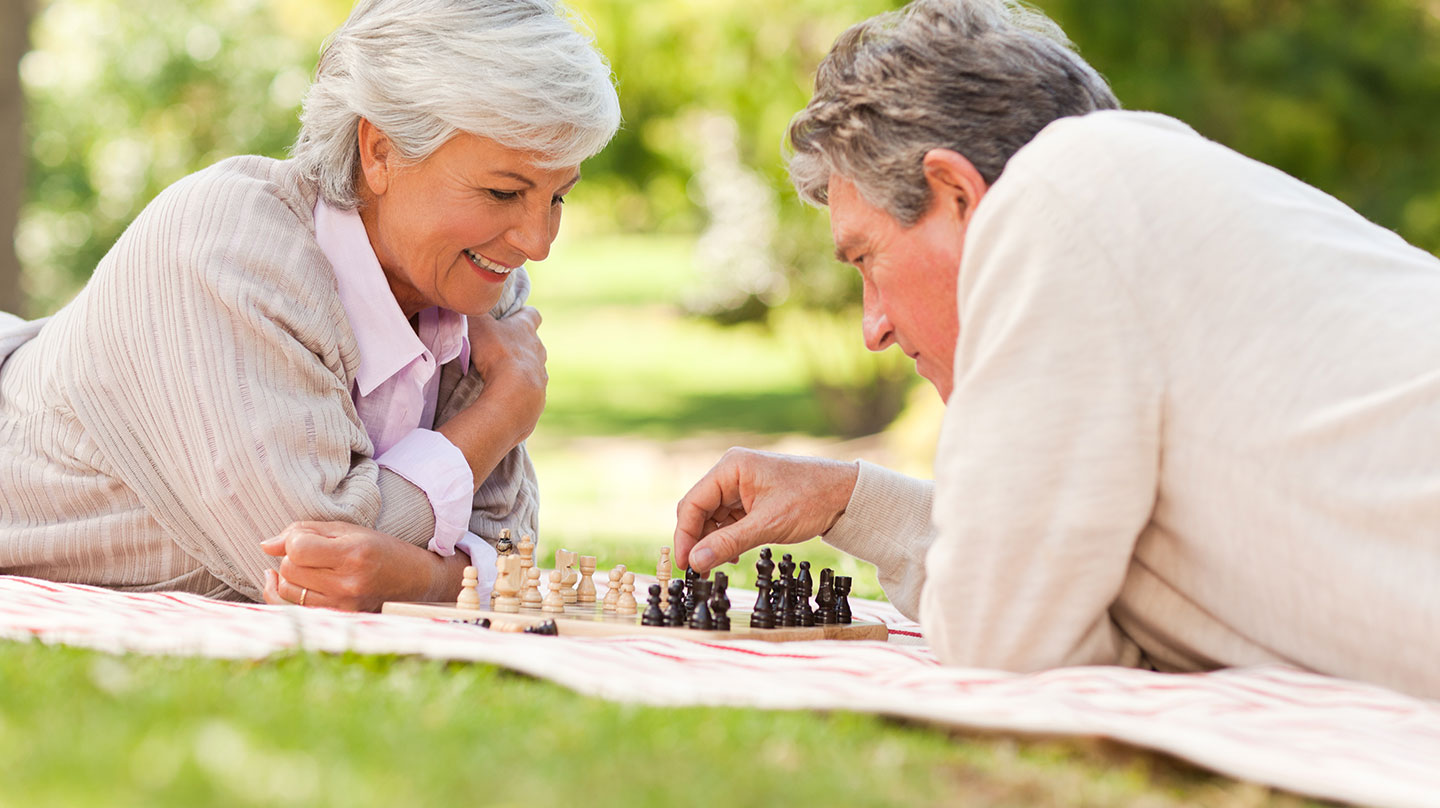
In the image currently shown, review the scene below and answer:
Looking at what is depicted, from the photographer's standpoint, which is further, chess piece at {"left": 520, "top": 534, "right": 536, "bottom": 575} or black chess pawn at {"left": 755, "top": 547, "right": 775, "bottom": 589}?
chess piece at {"left": 520, "top": 534, "right": 536, "bottom": 575}

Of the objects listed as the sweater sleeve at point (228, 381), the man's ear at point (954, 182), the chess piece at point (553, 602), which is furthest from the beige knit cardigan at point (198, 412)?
the man's ear at point (954, 182)

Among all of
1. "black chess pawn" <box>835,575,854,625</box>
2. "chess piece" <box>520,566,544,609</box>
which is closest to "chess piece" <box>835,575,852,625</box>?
"black chess pawn" <box>835,575,854,625</box>

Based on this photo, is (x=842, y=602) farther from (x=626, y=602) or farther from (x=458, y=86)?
(x=458, y=86)

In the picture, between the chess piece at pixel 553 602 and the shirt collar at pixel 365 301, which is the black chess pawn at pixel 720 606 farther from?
the shirt collar at pixel 365 301

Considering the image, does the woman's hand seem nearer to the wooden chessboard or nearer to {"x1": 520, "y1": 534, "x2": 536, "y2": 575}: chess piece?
{"x1": 520, "y1": 534, "x2": 536, "y2": 575}: chess piece

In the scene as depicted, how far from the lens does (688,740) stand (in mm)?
2201

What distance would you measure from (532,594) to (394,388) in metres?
0.81

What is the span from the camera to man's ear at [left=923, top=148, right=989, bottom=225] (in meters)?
3.12

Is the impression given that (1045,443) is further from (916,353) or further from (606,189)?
(606,189)

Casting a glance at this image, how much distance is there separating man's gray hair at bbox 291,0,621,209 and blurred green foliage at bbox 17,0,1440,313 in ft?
33.5

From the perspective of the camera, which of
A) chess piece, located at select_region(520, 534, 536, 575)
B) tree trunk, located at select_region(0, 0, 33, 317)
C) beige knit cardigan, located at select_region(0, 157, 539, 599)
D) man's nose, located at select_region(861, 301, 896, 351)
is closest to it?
man's nose, located at select_region(861, 301, 896, 351)

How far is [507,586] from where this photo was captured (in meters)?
3.67

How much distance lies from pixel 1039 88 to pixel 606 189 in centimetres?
1734

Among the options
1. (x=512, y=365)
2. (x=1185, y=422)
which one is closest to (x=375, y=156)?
(x=512, y=365)
